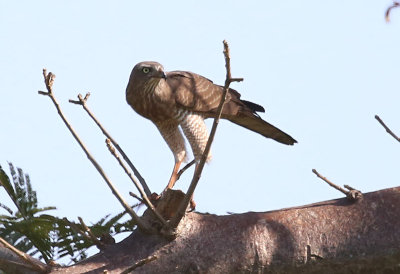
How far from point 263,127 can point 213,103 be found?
0.64 meters

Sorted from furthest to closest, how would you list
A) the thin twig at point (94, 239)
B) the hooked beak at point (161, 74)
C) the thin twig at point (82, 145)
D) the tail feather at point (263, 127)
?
the tail feather at point (263, 127), the hooked beak at point (161, 74), the thin twig at point (94, 239), the thin twig at point (82, 145)

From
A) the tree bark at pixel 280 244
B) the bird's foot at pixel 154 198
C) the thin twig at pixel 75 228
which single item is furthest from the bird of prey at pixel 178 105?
the tree bark at pixel 280 244

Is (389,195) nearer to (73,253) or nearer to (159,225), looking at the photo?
(159,225)

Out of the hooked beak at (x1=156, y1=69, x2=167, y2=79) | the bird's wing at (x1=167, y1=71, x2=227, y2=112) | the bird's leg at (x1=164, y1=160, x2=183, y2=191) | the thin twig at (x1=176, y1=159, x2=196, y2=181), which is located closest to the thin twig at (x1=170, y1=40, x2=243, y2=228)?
the bird's leg at (x1=164, y1=160, x2=183, y2=191)

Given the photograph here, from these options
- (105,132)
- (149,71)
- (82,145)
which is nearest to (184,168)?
(149,71)

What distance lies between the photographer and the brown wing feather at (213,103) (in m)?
6.66

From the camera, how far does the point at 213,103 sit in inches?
269

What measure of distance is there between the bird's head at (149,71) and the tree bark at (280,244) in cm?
326

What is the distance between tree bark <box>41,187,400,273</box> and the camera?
3.13 m

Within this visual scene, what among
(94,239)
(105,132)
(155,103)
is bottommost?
(94,239)

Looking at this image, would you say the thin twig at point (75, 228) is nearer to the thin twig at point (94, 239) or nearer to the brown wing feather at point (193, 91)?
the thin twig at point (94, 239)

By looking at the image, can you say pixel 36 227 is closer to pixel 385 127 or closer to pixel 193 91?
pixel 385 127

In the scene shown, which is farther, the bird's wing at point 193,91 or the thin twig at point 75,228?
the bird's wing at point 193,91

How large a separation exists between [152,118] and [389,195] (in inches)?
145
